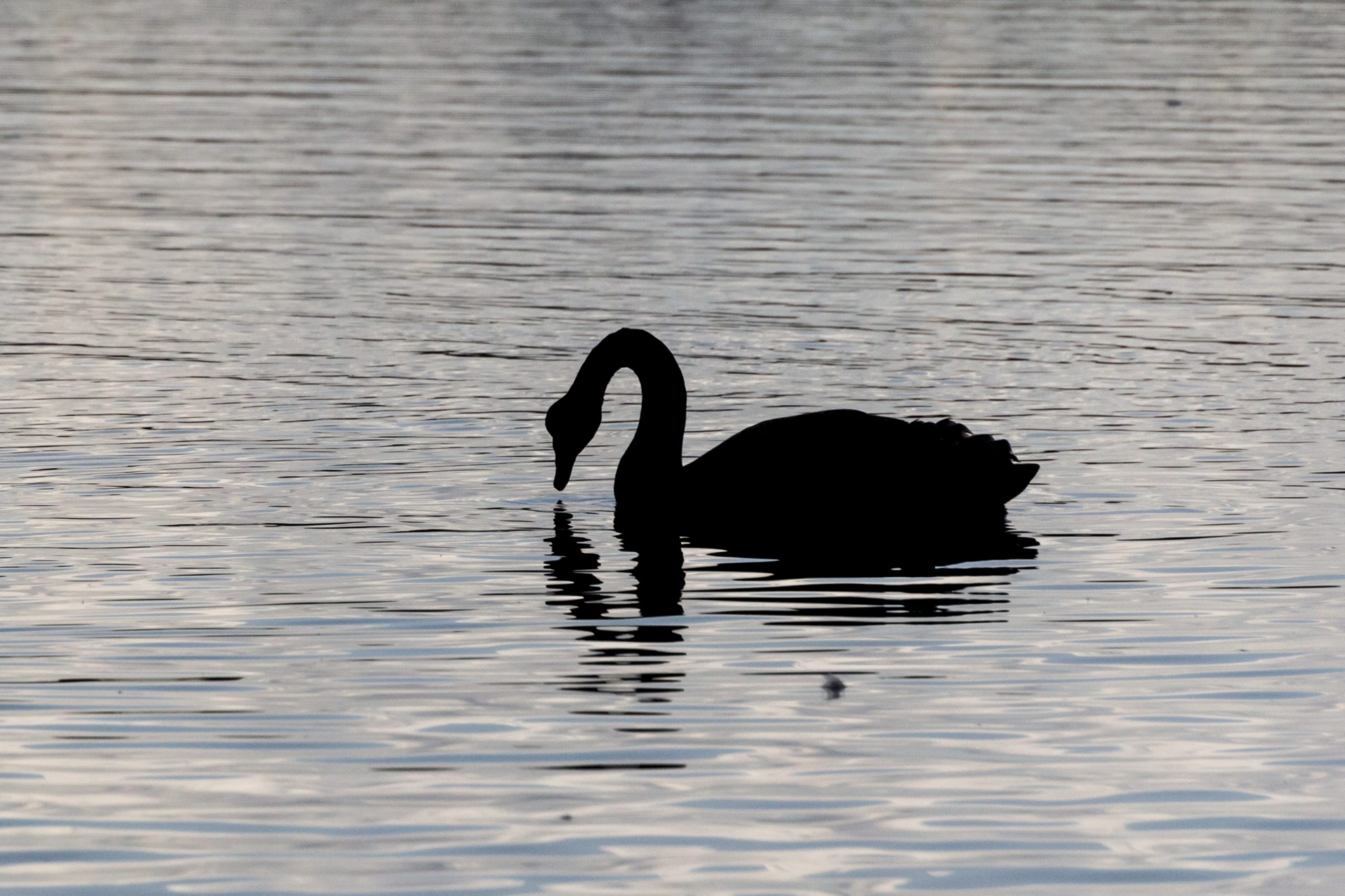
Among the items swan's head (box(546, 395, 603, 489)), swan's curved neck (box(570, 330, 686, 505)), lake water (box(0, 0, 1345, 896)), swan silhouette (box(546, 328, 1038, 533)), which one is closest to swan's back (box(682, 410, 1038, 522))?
swan silhouette (box(546, 328, 1038, 533))

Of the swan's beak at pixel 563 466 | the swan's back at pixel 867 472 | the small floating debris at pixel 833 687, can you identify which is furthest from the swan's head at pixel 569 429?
the small floating debris at pixel 833 687

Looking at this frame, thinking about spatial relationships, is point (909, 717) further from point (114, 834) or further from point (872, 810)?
point (114, 834)

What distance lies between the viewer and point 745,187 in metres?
29.3

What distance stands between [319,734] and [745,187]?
21143 mm

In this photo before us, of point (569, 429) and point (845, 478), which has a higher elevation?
point (569, 429)

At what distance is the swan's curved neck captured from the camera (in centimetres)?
1351

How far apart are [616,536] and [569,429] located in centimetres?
79

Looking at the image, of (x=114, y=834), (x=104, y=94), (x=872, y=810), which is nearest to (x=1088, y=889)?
(x=872, y=810)

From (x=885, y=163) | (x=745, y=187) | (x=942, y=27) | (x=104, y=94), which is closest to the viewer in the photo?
(x=745, y=187)

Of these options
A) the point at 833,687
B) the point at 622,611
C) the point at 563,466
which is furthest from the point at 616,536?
the point at 833,687

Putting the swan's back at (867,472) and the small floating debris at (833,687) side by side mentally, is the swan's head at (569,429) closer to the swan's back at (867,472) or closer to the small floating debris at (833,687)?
the swan's back at (867,472)

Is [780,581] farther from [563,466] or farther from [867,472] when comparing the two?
[563,466]

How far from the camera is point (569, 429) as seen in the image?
1347 centimetres

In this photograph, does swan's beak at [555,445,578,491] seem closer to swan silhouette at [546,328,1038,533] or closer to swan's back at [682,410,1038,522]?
swan silhouette at [546,328,1038,533]
